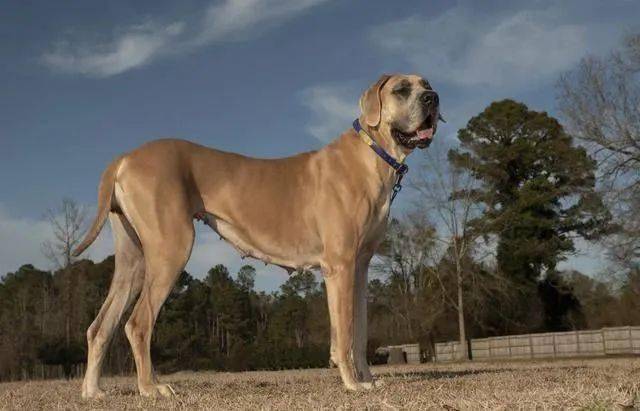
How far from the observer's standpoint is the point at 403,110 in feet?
17.7

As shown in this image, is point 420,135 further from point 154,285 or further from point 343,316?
point 154,285

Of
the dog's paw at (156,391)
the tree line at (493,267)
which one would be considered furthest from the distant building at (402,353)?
the dog's paw at (156,391)

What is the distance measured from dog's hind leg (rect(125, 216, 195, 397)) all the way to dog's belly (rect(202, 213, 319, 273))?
383 mm

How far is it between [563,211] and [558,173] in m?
2.31

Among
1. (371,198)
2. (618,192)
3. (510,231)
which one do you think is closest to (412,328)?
(510,231)

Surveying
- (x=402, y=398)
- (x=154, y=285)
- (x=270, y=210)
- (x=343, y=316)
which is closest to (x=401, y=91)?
(x=270, y=210)

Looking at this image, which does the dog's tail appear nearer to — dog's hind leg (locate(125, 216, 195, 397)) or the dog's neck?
dog's hind leg (locate(125, 216, 195, 397))

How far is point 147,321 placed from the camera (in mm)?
4758

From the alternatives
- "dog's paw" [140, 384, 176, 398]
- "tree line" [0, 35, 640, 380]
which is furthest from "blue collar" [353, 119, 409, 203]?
"tree line" [0, 35, 640, 380]

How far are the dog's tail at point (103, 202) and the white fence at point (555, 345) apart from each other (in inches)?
1077

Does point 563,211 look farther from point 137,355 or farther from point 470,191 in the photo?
point 137,355

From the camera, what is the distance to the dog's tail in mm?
4988

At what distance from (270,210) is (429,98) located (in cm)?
158

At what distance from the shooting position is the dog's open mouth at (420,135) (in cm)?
539
